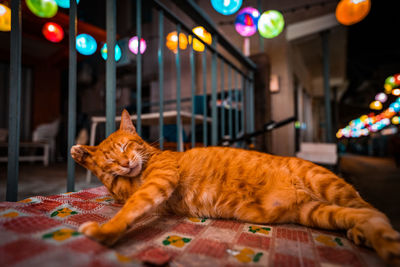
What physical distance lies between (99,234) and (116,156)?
1.18ft

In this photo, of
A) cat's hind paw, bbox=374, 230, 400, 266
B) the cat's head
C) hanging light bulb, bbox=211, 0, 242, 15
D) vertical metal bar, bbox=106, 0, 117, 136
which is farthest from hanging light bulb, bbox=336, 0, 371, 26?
the cat's head

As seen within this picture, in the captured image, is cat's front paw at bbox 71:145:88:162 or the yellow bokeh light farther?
the yellow bokeh light

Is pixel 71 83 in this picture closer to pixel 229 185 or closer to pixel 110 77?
pixel 110 77

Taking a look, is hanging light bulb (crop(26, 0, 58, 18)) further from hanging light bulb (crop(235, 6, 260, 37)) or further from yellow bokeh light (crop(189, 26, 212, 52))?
hanging light bulb (crop(235, 6, 260, 37))

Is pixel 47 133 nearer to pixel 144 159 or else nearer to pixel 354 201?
pixel 144 159

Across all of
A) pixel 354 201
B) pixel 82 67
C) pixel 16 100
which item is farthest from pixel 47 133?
pixel 354 201

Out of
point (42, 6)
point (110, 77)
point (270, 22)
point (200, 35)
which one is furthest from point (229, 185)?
point (42, 6)

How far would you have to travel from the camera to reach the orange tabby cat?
31.5 inches

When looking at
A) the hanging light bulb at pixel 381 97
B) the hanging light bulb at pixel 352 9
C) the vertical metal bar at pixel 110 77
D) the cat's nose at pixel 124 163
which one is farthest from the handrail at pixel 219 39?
the hanging light bulb at pixel 381 97

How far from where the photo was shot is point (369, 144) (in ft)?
36.2

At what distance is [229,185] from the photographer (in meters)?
0.91

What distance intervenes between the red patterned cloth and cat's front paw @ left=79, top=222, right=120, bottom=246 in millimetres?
18

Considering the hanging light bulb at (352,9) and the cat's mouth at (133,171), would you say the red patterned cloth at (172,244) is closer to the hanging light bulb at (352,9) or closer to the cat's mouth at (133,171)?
the cat's mouth at (133,171)

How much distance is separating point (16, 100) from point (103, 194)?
669mm
